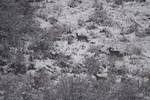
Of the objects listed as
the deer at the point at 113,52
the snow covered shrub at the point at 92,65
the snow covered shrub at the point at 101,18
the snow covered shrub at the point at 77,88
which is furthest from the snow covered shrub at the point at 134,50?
the snow covered shrub at the point at 77,88

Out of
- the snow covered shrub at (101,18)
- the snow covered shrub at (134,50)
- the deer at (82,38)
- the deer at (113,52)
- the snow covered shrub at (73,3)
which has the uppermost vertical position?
the snow covered shrub at (73,3)

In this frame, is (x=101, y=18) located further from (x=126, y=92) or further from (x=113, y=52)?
(x=126, y=92)

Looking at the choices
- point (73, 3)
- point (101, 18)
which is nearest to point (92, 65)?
point (101, 18)

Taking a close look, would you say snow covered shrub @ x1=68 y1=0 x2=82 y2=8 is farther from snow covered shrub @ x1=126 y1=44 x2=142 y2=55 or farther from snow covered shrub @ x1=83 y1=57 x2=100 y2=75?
snow covered shrub @ x1=83 y1=57 x2=100 y2=75

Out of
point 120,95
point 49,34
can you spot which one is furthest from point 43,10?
point 120,95

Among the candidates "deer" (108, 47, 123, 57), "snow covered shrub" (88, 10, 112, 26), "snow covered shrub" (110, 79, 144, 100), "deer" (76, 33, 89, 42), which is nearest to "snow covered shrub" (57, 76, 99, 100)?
"snow covered shrub" (110, 79, 144, 100)

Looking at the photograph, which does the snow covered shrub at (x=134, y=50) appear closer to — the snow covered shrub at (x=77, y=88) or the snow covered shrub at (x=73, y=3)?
the snow covered shrub at (x=77, y=88)

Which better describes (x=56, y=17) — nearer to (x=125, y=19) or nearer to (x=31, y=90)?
(x=125, y=19)

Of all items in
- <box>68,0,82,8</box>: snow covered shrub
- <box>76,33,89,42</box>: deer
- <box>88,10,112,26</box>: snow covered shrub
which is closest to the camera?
<box>76,33,89,42</box>: deer

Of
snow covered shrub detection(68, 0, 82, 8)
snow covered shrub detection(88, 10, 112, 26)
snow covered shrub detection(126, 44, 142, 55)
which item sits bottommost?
snow covered shrub detection(126, 44, 142, 55)

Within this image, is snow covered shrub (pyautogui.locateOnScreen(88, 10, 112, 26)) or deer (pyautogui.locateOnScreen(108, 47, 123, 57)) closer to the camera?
deer (pyautogui.locateOnScreen(108, 47, 123, 57))

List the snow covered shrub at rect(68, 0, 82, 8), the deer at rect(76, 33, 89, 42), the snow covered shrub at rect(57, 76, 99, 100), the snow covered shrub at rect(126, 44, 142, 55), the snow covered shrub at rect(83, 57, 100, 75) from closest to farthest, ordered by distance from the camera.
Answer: the snow covered shrub at rect(57, 76, 99, 100) → the snow covered shrub at rect(83, 57, 100, 75) → the snow covered shrub at rect(126, 44, 142, 55) → the deer at rect(76, 33, 89, 42) → the snow covered shrub at rect(68, 0, 82, 8)

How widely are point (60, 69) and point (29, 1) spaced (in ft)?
17.8

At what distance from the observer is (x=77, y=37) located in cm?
1004
